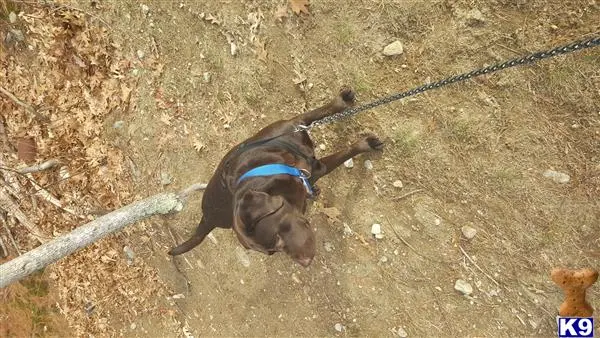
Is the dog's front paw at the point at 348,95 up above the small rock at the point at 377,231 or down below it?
above

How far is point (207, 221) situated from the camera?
4.58m

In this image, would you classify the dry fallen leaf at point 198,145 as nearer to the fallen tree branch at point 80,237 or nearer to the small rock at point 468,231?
the fallen tree branch at point 80,237

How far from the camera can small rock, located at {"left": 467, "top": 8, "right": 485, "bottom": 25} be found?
389 cm

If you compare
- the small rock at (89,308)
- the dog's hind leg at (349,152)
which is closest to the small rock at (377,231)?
the dog's hind leg at (349,152)

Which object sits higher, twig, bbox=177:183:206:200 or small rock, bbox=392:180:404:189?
small rock, bbox=392:180:404:189

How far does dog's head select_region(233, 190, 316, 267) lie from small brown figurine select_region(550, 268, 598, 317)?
6.69ft

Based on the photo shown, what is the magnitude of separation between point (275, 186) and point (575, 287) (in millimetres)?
2444

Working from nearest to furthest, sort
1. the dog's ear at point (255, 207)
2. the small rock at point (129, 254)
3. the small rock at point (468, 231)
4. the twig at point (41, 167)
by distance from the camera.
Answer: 1. the dog's ear at point (255, 207)
2. the small rock at point (468, 231)
3. the small rock at point (129, 254)
4. the twig at point (41, 167)

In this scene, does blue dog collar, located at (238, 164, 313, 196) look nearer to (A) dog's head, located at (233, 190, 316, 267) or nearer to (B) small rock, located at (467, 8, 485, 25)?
(A) dog's head, located at (233, 190, 316, 267)

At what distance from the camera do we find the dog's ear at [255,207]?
3.46 meters

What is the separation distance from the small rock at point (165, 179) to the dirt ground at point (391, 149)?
0.05 ft

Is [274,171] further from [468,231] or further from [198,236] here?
[468,231]

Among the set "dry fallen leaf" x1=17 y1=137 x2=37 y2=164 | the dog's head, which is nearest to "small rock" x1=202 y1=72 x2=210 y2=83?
the dog's head

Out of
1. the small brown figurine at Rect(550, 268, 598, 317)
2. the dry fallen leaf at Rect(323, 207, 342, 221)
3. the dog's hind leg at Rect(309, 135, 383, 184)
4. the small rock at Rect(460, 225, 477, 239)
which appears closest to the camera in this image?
the small brown figurine at Rect(550, 268, 598, 317)
